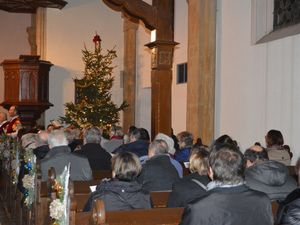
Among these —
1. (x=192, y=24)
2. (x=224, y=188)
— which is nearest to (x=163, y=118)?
(x=192, y=24)

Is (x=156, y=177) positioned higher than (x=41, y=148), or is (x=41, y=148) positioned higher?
(x=41, y=148)

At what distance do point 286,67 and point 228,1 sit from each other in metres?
2.35

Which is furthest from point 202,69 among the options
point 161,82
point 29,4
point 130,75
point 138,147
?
point 29,4

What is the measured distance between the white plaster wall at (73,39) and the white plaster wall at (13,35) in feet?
11.6

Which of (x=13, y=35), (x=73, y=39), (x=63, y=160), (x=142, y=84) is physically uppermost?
(x=13, y=35)

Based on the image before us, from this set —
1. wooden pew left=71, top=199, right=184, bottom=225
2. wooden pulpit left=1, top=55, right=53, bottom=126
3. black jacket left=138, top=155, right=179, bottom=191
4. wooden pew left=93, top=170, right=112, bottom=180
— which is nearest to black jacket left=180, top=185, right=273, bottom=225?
wooden pew left=71, top=199, right=184, bottom=225

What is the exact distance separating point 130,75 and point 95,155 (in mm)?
9502

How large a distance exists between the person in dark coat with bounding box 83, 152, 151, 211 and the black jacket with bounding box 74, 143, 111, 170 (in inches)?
123

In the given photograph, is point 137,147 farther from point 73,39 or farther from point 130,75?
point 73,39

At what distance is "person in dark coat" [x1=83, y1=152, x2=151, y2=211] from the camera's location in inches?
150

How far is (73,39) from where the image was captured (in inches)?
661

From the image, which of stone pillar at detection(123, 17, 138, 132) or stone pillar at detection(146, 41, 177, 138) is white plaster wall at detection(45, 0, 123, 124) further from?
stone pillar at detection(146, 41, 177, 138)

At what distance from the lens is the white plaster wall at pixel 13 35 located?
63.9 ft

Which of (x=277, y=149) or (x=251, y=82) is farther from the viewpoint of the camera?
(x=251, y=82)
